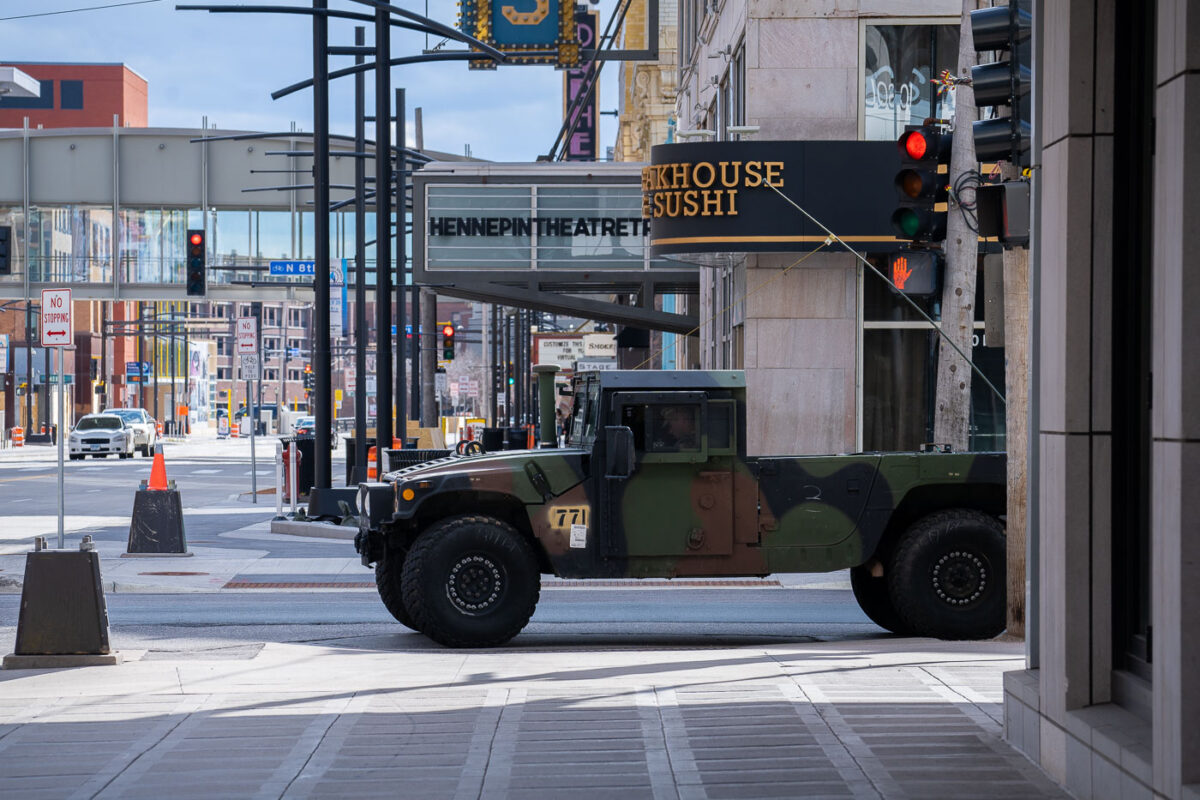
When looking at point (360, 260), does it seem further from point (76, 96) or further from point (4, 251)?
point (76, 96)

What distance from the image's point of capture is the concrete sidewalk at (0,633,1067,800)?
6902 mm

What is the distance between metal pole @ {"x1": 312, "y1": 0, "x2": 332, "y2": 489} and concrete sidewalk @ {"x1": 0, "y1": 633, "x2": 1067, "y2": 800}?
1355cm

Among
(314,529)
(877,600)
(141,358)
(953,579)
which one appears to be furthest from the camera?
(141,358)

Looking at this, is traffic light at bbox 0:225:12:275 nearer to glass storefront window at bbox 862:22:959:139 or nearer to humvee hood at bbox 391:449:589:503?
glass storefront window at bbox 862:22:959:139

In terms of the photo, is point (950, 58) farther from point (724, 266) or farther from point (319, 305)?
point (319, 305)

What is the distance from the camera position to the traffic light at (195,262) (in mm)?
35719

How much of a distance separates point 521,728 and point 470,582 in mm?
4266

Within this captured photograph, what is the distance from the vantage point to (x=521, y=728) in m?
8.18

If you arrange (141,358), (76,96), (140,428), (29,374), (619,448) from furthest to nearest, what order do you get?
(76,96)
(141,358)
(29,374)
(140,428)
(619,448)

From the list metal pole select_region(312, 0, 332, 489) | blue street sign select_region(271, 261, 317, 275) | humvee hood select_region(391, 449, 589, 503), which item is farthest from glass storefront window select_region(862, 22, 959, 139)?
blue street sign select_region(271, 261, 317, 275)

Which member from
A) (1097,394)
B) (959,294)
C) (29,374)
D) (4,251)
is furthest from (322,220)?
(29,374)

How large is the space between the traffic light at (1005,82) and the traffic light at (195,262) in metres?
27.8

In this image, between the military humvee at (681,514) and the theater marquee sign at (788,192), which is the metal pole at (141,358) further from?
the military humvee at (681,514)

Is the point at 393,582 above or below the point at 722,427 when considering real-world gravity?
below
